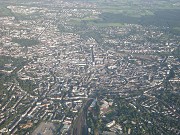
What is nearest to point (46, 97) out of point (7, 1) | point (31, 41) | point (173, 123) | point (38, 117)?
point (38, 117)

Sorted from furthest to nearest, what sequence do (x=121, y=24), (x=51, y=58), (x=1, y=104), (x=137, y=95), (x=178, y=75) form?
(x=121, y=24)
(x=51, y=58)
(x=178, y=75)
(x=137, y=95)
(x=1, y=104)

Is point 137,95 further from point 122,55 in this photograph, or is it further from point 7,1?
point 7,1

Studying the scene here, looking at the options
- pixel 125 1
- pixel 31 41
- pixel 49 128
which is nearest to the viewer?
pixel 49 128

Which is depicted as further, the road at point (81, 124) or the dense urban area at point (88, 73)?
the dense urban area at point (88, 73)

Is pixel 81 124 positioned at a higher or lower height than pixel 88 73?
higher

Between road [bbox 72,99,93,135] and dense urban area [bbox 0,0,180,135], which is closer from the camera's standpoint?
road [bbox 72,99,93,135]

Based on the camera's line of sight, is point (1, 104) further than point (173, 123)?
Yes

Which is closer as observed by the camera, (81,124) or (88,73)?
(81,124)
